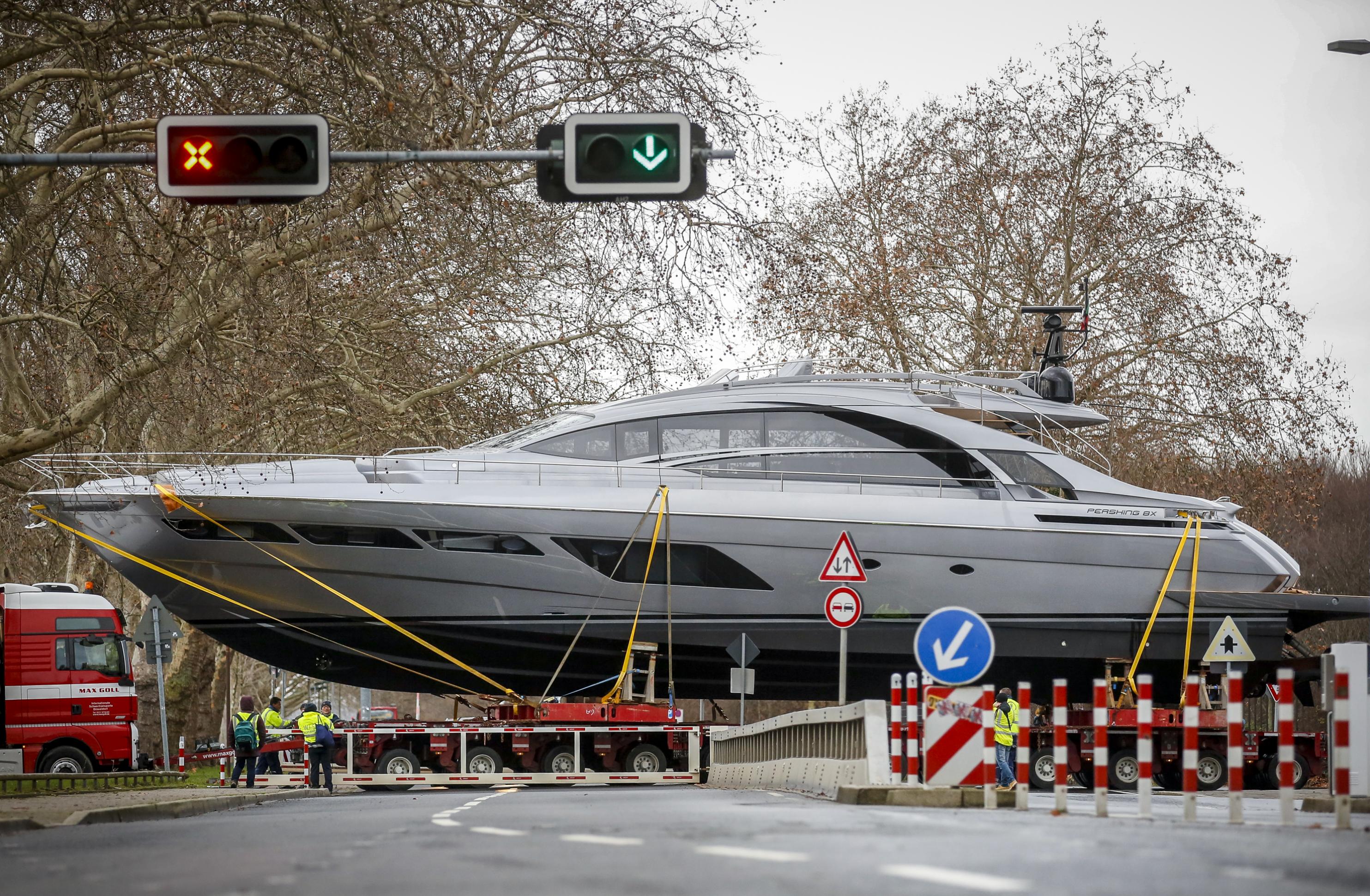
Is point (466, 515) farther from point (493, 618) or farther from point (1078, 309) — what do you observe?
point (1078, 309)

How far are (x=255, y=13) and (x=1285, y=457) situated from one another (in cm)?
2550

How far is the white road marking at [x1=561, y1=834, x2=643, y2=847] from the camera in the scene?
28.3 ft

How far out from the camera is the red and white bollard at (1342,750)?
9797 mm

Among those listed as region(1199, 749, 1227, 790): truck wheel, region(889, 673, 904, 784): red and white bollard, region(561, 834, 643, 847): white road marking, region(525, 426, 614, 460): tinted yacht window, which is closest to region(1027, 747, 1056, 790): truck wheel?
region(1199, 749, 1227, 790): truck wheel

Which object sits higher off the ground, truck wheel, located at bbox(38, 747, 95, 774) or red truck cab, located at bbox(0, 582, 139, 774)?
red truck cab, located at bbox(0, 582, 139, 774)

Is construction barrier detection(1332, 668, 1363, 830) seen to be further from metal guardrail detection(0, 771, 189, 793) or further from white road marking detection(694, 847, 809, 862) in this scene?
metal guardrail detection(0, 771, 189, 793)

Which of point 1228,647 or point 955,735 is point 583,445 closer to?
point 1228,647

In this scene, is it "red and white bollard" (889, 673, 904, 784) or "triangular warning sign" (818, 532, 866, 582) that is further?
"triangular warning sign" (818, 532, 866, 582)

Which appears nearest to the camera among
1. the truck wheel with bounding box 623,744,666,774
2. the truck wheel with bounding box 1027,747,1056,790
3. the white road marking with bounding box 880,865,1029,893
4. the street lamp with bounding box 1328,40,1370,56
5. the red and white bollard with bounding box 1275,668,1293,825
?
the white road marking with bounding box 880,865,1029,893

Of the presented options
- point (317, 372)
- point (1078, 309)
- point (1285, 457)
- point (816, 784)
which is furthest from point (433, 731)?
point (1285, 457)

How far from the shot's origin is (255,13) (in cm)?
1617

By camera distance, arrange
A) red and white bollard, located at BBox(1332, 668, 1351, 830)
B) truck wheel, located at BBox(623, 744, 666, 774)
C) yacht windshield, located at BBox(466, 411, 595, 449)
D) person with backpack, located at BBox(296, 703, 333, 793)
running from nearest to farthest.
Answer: red and white bollard, located at BBox(1332, 668, 1351, 830) < person with backpack, located at BBox(296, 703, 333, 793) < truck wheel, located at BBox(623, 744, 666, 774) < yacht windshield, located at BBox(466, 411, 595, 449)

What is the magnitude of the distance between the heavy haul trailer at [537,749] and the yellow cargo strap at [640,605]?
1.28 ft

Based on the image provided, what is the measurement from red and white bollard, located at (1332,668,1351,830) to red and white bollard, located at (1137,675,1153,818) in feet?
3.75
